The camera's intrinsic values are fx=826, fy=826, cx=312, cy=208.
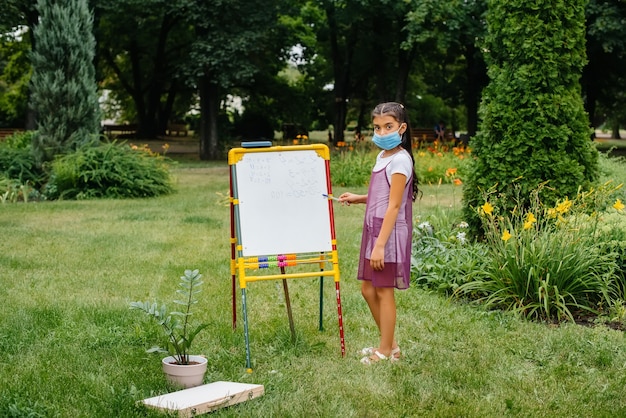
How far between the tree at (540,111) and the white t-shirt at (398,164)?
308 centimetres

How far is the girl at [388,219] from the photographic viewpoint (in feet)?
17.2

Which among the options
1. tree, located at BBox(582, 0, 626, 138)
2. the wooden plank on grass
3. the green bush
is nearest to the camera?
the wooden plank on grass

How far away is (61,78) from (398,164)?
1292 centimetres

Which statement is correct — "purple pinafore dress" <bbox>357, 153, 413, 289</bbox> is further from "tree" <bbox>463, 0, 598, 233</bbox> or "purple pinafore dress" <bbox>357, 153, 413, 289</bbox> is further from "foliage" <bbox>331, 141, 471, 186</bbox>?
"foliage" <bbox>331, 141, 471, 186</bbox>

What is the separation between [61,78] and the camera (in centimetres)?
1666

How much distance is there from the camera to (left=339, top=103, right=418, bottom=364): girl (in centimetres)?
523

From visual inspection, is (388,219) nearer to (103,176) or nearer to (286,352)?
(286,352)

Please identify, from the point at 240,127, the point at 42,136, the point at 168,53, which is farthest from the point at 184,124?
the point at 42,136

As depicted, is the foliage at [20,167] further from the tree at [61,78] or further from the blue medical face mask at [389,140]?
the blue medical face mask at [389,140]

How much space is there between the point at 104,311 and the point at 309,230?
2.00 metres

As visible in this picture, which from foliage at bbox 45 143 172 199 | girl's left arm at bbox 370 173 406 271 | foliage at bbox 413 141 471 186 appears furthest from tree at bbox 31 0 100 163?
girl's left arm at bbox 370 173 406 271

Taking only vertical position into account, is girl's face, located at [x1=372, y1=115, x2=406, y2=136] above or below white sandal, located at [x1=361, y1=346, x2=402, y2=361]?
above

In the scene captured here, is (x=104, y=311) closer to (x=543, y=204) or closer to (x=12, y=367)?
A: (x=12, y=367)

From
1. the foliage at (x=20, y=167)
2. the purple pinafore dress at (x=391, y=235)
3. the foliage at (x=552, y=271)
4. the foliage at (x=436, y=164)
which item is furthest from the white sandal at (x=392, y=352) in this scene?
the foliage at (x=20, y=167)
